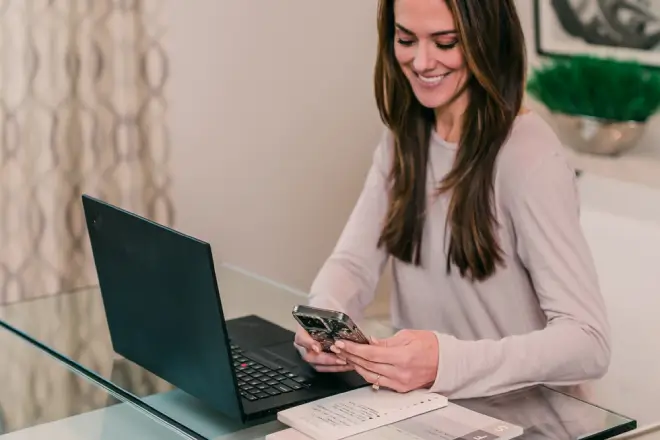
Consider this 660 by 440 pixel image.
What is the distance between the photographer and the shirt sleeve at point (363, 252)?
66.1 inches

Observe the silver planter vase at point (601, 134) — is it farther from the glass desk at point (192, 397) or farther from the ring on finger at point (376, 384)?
the ring on finger at point (376, 384)

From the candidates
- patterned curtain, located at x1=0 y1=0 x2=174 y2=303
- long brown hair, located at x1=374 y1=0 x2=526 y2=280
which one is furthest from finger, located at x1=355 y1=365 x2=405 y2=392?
patterned curtain, located at x1=0 y1=0 x2=174 y2=303

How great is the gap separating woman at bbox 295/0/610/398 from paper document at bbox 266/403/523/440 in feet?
0.28

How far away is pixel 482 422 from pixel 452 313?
484mm

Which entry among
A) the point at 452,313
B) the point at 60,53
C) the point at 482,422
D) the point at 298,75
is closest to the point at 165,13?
the point at 60,53

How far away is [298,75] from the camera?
2844 mm

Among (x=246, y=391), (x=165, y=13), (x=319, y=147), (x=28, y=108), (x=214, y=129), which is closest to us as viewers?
(x=246, y=391)

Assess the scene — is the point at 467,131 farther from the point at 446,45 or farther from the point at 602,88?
the point at 602,88

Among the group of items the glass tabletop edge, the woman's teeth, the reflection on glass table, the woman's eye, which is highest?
the woman's eye

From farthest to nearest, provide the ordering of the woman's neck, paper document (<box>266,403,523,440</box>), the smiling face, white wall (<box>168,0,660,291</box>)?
1. white wall (<box>168,0,660,291</box>)
2. the woman's neck
3. the smiling face
4. paper document (<box>266,403,523,440</box>)

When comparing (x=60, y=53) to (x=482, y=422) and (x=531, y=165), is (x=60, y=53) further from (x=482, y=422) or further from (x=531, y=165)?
(x=482, y=422)

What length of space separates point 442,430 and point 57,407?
55cm

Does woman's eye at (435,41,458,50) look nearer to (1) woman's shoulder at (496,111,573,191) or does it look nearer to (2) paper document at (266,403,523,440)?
(1) woman's shoulder at (496,111,573,191)

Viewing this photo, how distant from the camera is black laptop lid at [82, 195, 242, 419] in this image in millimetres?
1154
